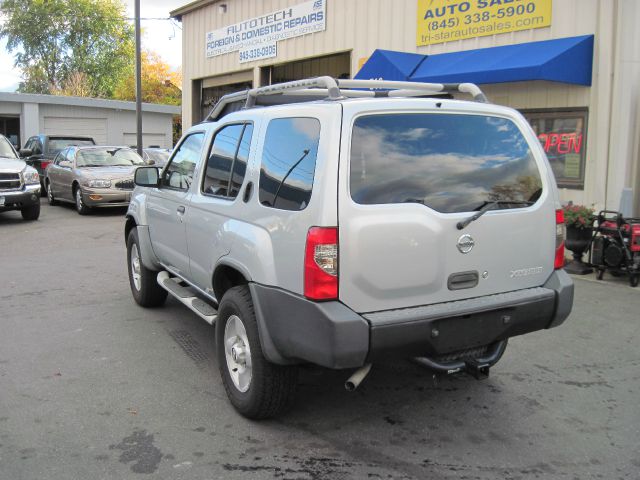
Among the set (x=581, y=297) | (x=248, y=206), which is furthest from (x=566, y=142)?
(x=248, y=206)

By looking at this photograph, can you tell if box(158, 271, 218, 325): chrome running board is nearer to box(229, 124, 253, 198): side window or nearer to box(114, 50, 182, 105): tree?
box(229, 124, 253, 198): side window

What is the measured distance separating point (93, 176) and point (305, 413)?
1166 cm

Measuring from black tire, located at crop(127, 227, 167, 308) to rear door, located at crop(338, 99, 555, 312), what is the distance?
3.50 m

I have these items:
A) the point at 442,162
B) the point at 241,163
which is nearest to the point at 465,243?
the point at 442,162

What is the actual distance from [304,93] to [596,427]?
2959mm

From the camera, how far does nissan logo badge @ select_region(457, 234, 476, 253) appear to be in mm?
3407

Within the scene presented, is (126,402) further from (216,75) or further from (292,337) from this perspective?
(216,75)

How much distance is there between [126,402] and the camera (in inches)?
162

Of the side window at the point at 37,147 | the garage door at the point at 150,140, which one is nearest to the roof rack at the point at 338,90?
the side window at the point at 37,147

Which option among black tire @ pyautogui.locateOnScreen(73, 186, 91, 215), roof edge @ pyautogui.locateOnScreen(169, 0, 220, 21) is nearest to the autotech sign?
roof edge @ pyautogui.locateOnScreen(169, 0, 220, 21)

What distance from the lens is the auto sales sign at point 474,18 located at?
9391 millimetres

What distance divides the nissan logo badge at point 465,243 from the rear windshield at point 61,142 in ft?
57.2

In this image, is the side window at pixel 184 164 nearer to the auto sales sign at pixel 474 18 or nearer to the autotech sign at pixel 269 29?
Result: the auto sales sign at pixel 474 18

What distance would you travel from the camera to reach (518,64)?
883 cm
